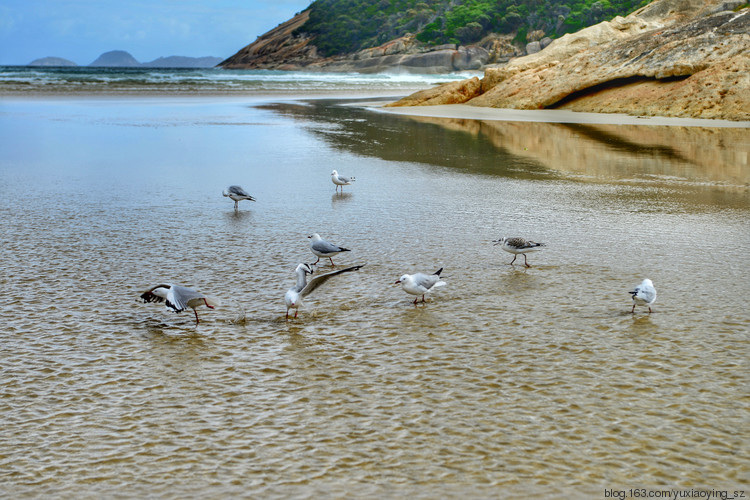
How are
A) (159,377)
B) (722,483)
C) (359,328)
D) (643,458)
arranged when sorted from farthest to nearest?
(359,328) < (159,377) < (643,458) < (722,483)

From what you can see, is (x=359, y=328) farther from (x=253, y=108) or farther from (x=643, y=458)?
(x=253, y=108)

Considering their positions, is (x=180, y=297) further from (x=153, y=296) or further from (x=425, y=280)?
(x=425, y=280)

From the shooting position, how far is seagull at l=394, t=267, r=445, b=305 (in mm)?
6391

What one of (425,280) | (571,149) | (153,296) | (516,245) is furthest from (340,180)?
(571,149)

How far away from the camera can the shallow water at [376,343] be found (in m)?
3.91

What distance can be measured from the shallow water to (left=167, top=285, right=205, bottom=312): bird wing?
237mm

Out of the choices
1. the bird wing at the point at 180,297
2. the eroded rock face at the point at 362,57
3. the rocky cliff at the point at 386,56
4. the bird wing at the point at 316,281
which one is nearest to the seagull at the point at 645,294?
the bird wing at the point at 316,281

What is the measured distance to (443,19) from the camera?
127 meters

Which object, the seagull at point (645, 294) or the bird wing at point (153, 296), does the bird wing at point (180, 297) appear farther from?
the seagull at point (645, 294)

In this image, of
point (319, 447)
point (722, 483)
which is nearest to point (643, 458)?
point (722, 483)

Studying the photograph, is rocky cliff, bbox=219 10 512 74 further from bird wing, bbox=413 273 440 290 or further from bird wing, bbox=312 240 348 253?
bird wing, bbox=413 273 440 290

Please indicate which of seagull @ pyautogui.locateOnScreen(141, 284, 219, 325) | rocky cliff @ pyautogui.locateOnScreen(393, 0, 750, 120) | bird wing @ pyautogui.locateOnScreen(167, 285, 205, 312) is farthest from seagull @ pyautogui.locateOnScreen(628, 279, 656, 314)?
rocky cliff @ pyautogui.locateOnScreen(393, 0, 750, 120)

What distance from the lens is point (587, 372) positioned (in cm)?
509

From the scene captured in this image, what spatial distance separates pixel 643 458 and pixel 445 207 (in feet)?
22.9
